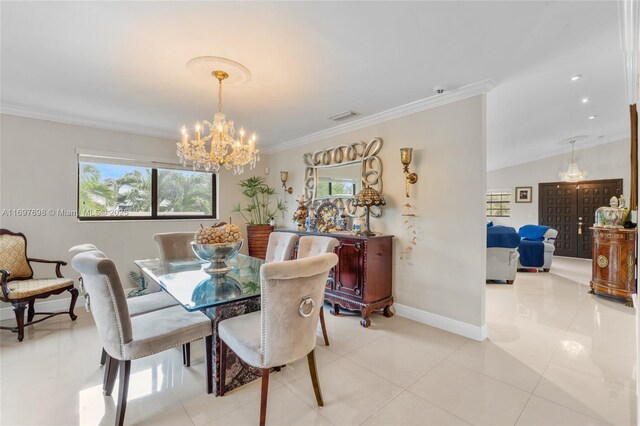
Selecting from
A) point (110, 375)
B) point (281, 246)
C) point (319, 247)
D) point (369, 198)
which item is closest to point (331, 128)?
point (369, 198)

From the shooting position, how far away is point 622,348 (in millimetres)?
2594

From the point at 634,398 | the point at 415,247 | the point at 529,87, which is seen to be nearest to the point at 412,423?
the point at 634,398

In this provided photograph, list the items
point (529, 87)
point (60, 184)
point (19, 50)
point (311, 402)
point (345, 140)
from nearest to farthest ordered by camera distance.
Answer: point (311, 402) < point (19, 50) < point (529, 87) < point (60, 184) < point (345, 140)

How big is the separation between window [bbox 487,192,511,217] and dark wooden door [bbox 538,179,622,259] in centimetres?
79

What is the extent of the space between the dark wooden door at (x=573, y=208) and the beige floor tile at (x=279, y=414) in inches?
330

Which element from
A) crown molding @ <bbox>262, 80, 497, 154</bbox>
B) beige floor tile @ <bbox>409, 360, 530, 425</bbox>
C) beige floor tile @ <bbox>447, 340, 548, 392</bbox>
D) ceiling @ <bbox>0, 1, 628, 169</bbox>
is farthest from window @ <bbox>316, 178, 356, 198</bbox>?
beige floor tile @ <bbox>409, 360, 530, 425</bbox>

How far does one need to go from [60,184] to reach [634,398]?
5936mm

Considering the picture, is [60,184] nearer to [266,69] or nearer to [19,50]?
[19,50]

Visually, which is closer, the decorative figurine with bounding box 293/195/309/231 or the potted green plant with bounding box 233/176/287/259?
the decorative figurine with bounding box 293/195/309/231

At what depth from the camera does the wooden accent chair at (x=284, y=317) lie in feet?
5.05

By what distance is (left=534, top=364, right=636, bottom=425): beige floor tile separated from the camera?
5.78ft

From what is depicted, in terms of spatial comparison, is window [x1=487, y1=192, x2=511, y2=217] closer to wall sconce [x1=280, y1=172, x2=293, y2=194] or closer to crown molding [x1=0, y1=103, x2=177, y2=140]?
wall sconce [x1=280, y1=172, x2=293, y2=194]

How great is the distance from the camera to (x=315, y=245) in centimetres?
291

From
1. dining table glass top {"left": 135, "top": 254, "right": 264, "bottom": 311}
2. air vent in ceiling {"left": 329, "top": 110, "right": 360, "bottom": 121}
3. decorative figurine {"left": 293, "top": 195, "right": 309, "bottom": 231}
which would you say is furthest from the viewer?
decorative figurine {"left": 293, "top": 195, "right": 309, "bottom": 231}
